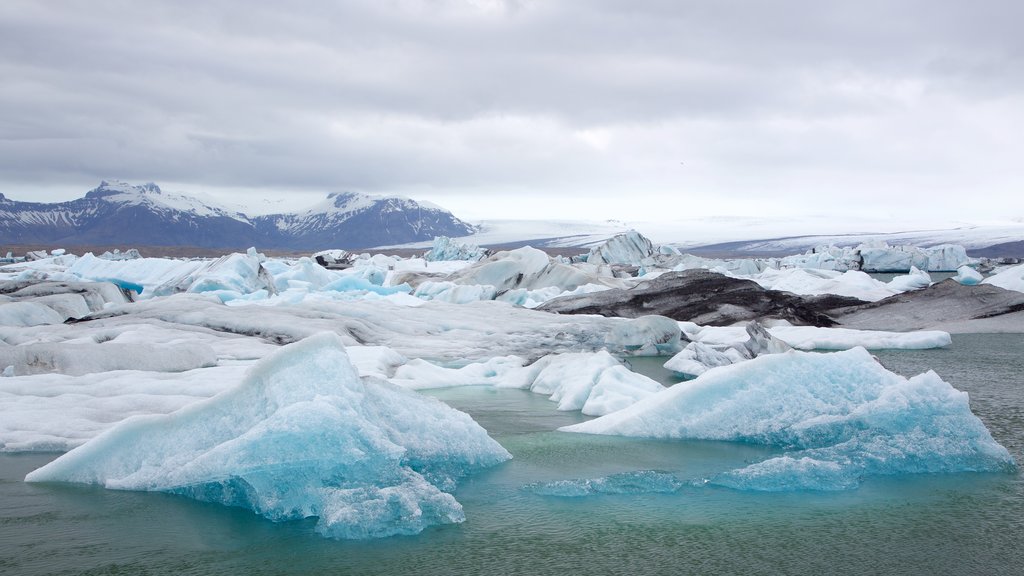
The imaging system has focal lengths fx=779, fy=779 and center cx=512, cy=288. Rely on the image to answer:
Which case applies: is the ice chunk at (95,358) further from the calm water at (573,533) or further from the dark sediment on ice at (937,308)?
the dark sediment on ice at (937,308)

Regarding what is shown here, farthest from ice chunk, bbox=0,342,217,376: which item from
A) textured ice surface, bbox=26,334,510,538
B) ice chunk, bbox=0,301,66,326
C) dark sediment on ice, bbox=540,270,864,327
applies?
dark sediment on ice, bbox=540,270,864,327

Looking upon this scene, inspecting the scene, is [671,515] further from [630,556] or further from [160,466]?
[160,466]

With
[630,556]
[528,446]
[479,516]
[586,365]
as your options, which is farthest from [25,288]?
[630,556]

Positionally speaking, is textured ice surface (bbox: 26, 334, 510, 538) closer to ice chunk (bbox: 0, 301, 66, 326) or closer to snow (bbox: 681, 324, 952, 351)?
snow (bbox: 681, 324, 952, 351)

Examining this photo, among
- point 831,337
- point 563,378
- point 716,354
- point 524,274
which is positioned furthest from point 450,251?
point 563,378

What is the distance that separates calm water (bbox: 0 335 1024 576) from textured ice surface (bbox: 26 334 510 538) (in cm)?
15

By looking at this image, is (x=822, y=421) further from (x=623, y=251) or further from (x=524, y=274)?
(x=623, y=251)

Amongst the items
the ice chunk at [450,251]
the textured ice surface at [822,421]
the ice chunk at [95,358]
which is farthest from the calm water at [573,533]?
the ice chunk at [450,251]

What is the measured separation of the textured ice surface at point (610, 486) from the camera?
19.3 ft

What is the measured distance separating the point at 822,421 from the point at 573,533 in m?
3.25

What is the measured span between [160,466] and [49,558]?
1.27m

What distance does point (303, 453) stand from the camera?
537 centimetres

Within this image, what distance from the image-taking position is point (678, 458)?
273 inches

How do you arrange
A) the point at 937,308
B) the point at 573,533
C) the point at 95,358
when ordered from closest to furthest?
the point at 573,533 < the point at 95,358 < the point at 937,308
